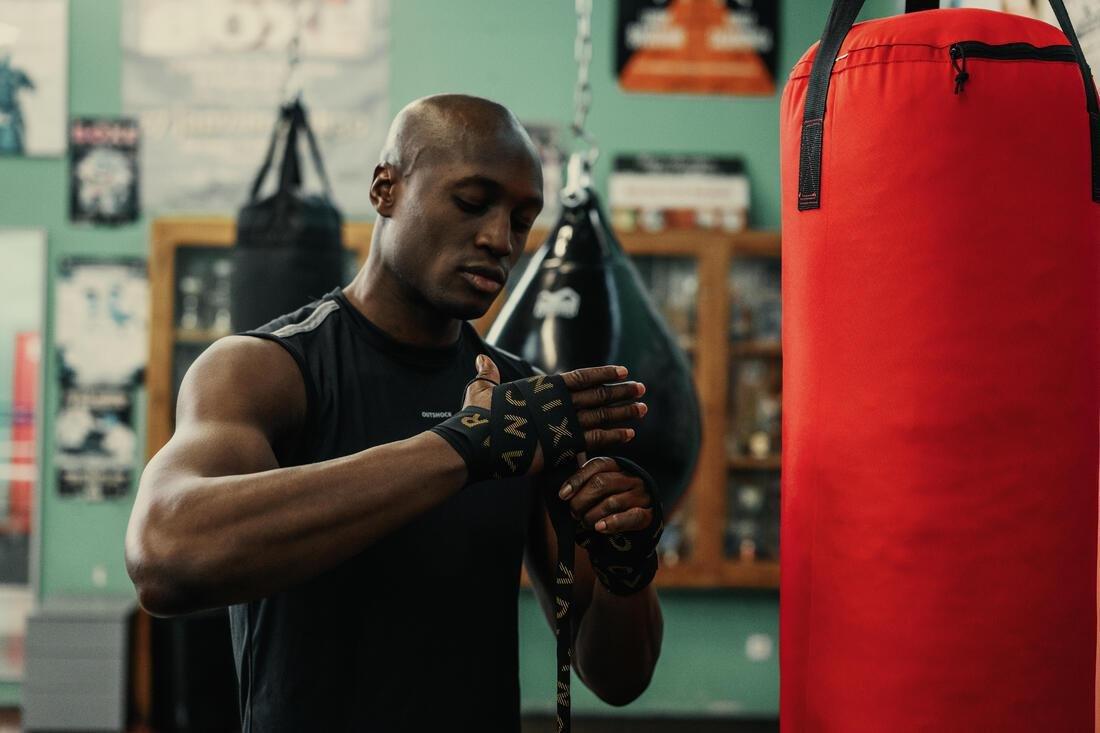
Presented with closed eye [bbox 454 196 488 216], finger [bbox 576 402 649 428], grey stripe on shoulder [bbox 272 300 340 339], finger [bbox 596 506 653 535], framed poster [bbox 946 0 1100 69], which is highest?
framed poster [bbox 946 0 1100 69]

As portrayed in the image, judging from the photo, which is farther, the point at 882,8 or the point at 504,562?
the point at 882,8

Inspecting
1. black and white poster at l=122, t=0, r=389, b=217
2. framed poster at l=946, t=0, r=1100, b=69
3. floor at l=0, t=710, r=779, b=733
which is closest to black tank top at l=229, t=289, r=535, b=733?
framed poster at l=946, t=0, r=1100, b=69

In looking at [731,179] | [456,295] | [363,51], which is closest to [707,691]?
[731,179]

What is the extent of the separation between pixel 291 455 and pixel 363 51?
12.6 ft

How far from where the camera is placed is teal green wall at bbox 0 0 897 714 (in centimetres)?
473

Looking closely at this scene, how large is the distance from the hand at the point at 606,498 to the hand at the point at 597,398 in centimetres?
11

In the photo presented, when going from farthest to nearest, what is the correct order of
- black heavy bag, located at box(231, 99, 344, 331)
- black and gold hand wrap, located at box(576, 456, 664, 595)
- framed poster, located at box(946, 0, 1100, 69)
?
1. black heavy bag, located at box(231, 99, 344, 331)
2. framed poster, located at box(946, 0, 1100, 69)
3. black and gold hand wrap, located at box(576, 456, 664, 595)

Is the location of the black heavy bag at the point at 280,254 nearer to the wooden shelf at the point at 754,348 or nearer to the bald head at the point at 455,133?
the bald head at the point at 455,133

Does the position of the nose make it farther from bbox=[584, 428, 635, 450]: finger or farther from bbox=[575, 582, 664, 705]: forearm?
bbox=[575, 582, 664, 705]: forearm

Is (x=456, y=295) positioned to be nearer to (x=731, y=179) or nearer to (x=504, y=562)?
(x=504, y=562)

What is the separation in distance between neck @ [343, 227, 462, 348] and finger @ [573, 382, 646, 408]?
350 mm

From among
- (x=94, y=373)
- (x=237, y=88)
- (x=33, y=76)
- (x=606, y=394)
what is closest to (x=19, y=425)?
(x=94, y=373)

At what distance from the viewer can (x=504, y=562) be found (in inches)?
58.1

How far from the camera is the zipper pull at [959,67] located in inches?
46.4
